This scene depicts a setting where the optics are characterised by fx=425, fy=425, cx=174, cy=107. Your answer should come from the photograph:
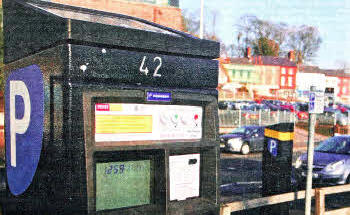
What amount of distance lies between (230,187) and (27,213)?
27.0ft

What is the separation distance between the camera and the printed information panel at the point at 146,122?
1.95 metres

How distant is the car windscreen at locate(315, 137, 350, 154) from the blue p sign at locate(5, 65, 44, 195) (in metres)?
10.1

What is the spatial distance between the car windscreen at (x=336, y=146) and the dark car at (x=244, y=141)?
6208 millimetres

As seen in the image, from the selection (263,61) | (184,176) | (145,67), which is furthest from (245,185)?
(263,61)

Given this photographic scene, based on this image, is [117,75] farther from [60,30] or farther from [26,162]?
[26,162]

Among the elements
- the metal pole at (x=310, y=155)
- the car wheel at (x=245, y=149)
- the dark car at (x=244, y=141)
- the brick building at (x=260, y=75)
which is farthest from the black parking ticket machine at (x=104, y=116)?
the brick building at (x=260, y=75)

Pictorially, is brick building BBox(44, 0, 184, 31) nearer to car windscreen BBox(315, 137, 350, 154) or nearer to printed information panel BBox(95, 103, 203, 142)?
printed information panel BBox(95, 103, 203, 142)

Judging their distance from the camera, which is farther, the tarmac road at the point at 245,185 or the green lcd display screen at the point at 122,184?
the tarmac road at the point at 245,185

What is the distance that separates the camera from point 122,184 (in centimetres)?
210

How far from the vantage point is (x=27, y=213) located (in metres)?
2.15

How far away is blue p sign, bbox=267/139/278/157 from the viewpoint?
13.1ft

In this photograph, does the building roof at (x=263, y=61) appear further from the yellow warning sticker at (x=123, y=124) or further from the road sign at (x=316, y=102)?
the yellow warning sticker at (x=123, y=124)

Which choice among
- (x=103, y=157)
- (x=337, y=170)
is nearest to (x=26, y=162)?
(x=103, y=157)

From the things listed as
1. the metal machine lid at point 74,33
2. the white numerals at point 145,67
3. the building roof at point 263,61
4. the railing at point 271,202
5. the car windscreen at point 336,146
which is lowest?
the car windscreen at point 336,146
